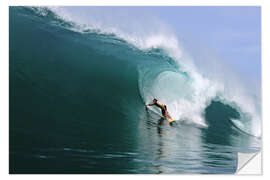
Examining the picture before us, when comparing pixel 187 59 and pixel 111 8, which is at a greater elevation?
pixel 111 8

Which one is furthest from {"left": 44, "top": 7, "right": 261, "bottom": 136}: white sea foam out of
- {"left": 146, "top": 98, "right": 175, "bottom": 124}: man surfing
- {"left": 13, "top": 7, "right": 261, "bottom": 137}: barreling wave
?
{"left": 146, "top": 98, "right": 175, "bottom": 124}: man surfing

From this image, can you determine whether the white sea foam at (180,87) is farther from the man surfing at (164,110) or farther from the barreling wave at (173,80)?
the man surfing at (164,110)

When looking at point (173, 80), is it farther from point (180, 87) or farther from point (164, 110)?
point (164, 110)

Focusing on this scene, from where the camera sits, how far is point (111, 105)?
555 centimetres

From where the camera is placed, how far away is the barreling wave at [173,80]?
213 inches

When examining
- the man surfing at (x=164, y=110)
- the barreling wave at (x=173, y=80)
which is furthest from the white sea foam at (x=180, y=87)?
the man surfing at (x=164, y=110)

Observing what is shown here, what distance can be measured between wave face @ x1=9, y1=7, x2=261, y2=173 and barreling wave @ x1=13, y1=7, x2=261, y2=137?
2 centimetres

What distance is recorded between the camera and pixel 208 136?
550 cm

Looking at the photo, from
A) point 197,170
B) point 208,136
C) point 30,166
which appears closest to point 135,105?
point 208,136

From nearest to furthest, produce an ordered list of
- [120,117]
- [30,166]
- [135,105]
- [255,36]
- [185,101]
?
[30,166], [255,36], [120,117], [135,105], [185,101]

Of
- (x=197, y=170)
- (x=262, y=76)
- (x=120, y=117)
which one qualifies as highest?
(x=262, y=76)
